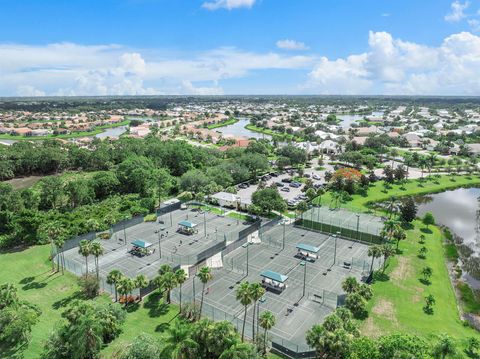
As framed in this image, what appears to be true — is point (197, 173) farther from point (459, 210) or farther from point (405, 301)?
point (459, 210)

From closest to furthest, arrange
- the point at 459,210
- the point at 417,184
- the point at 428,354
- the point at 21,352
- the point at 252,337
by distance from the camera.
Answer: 1. the point at 428,354
2. the point at 21,352
3. the point at 252,337
4. the point at 459,210
5. the point at 417,184

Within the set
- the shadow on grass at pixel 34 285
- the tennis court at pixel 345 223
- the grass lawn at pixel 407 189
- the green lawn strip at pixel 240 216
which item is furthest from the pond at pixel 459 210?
the shadow on grass at pixel 34 285

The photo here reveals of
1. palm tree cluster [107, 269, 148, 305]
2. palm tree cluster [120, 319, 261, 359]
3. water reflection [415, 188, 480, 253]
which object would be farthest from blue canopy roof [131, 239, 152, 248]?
water reflection [415, 188, 480, 253]

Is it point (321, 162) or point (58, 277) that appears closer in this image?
point (58, 277)

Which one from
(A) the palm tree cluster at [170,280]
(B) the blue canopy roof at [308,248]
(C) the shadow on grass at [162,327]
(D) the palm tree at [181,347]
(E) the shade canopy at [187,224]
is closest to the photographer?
(D) the palm tree at [181,347]

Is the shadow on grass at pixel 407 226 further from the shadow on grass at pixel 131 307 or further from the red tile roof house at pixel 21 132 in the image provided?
the red tile roof house at pixel 21 132

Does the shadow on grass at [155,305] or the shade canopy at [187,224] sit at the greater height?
the shade canopy at [187,224]

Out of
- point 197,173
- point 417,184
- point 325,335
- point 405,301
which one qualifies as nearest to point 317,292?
point 405,301
